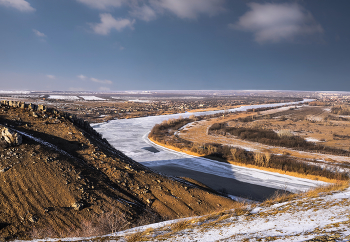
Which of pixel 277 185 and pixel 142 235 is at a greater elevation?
pixel 142 235

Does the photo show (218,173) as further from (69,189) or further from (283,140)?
(283,140)

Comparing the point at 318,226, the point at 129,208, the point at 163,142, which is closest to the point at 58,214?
the point at 129,208

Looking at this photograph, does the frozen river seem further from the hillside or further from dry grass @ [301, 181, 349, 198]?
the hillside

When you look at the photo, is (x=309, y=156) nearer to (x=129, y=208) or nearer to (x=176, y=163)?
(x=176, y=163)

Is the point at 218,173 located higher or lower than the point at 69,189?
lower

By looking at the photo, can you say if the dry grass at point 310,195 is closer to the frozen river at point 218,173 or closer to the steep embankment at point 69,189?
the steep embankment at point 69,189

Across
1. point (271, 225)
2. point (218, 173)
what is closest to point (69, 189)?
point (271, 225)

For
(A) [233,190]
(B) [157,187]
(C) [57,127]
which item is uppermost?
(C) [57,127]
